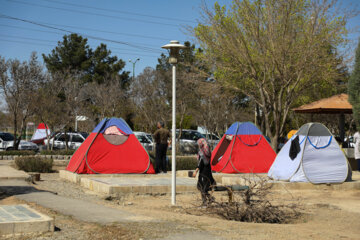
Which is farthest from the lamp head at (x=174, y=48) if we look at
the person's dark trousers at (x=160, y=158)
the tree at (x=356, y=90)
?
the person's dark trousers at (x=160, y=158)

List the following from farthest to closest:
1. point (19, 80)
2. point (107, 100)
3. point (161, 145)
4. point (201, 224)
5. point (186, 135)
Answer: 1. point (107, 100)
2. point (186, 135)
3. point (19, 80)
4. point (161, 145)
5. point (201, 224)

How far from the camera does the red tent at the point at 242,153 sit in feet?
56.0

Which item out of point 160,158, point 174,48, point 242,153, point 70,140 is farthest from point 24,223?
point 70,140

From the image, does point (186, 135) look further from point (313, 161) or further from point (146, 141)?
point (313, 161)

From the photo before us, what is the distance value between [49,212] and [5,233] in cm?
200

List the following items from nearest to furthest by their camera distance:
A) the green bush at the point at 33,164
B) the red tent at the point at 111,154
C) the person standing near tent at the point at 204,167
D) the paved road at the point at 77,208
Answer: the paved road at the point at 77,208
the person standing near tent at the point at 204,167
the red tent at the point at 111,154
the green bush at the point at 33,164

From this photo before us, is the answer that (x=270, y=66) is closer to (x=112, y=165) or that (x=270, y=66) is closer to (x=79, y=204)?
(x=112, y=165)

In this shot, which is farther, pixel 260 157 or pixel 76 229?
pixel 260 157

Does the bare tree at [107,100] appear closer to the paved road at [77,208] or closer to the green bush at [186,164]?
the green bush at [186,164]

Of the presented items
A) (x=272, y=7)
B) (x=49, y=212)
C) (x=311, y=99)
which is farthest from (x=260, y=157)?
(x=311, y=99)

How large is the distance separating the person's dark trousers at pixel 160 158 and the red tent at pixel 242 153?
1742mm

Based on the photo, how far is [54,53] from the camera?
5628 cm

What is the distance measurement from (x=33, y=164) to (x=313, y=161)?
34.8ft

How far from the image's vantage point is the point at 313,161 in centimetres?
1438
